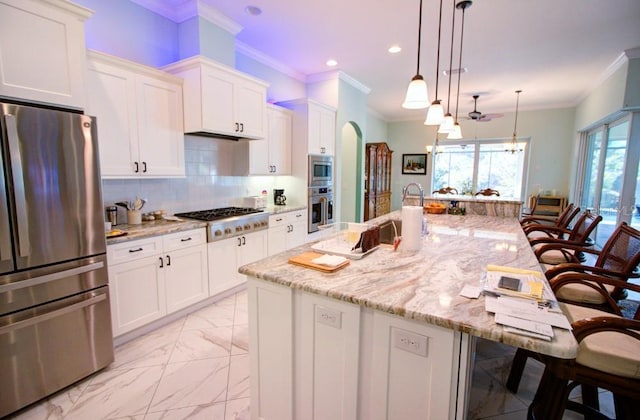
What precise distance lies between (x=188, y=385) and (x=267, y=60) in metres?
3.85

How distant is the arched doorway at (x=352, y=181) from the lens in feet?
19.0

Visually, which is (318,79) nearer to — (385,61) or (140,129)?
(385,61)

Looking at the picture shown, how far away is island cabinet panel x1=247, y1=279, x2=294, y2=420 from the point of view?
1.42m

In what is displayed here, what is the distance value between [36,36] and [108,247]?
1368mm

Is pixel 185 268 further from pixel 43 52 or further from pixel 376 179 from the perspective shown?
pixel 376 179

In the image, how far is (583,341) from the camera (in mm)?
1285

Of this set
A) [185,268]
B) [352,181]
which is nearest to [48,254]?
[185,268]

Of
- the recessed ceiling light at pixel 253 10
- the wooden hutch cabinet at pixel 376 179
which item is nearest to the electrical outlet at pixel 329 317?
the recessed ceiling light at pixel 253 10

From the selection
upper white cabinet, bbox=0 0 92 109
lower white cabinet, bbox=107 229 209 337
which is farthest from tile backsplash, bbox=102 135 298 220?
upper white cabinet, bbox=0 0 92 109

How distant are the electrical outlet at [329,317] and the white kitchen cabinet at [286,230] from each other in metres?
2.43

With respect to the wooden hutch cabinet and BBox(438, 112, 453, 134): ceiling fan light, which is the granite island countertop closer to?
BBox(438, 112, 453, 134): ceiling fan light

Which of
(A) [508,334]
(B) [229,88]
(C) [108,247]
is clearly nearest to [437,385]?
(A) [508,334]

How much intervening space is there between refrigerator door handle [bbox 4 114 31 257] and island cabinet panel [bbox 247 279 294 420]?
1301 mm

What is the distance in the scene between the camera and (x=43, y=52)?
5.99 ft
